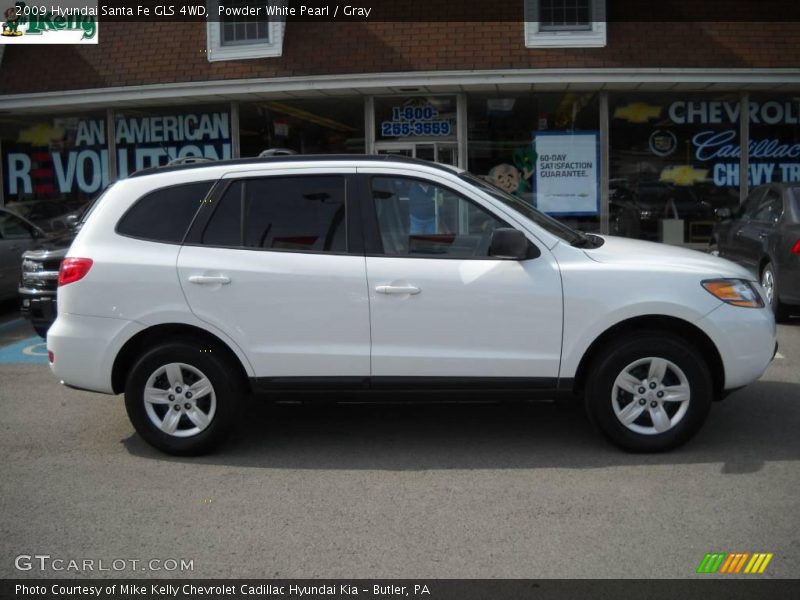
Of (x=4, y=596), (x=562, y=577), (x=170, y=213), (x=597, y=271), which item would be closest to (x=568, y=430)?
(x=597, y=271)

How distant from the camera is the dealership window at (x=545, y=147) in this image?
15.5 meters

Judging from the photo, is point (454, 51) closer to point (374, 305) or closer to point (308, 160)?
point (308, 160)

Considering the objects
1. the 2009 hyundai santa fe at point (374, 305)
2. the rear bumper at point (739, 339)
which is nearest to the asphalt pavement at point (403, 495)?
the 2009 hyundai santa fe at point (374, 305)

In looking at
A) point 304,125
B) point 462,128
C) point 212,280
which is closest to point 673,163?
point 462,128

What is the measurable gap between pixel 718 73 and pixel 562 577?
12.3m

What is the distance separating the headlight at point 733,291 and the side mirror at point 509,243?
1165mm

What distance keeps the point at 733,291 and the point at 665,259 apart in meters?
0.46

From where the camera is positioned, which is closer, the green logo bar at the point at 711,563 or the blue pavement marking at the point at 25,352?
the green logo bar at the point at 711,563

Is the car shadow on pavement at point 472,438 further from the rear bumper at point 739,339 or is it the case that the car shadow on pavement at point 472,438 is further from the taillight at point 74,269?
the taillight at point 74,269

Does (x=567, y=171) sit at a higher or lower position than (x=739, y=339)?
higher

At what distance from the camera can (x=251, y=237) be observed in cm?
554

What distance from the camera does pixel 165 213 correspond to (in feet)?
18.5

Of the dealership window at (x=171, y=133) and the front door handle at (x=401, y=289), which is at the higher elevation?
the dealership window at (x=171, y=133)

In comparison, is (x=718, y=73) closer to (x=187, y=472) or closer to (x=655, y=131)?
(x=655, y=131)
